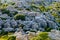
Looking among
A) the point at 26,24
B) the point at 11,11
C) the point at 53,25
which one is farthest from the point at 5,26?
the point at 11,11

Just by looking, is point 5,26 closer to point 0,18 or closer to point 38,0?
point 0,18

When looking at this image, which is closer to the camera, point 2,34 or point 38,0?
point 2,34

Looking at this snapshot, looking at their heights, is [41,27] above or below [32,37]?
below

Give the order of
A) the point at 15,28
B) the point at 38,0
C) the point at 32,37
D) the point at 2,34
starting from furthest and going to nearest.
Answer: the point at 38,0
the point at 15,28
the point at 2,34
the point at 32,37

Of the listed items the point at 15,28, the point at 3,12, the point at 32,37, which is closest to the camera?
the point at 32,37

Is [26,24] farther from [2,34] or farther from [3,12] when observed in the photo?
[3,12]

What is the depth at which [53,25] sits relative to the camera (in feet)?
214

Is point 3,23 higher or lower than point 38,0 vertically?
higher

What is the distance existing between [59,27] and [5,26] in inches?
566

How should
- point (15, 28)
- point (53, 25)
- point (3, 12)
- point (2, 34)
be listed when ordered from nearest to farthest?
point (2, 34) → point (15, 28) → point (53, 25) → point (3, 12)

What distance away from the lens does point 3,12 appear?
2977 inches

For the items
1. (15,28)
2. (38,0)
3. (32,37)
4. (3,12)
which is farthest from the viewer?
(38,0)

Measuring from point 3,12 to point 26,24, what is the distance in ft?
48.1

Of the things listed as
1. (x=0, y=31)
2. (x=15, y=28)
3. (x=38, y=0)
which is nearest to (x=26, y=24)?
(x=15, y=28)
